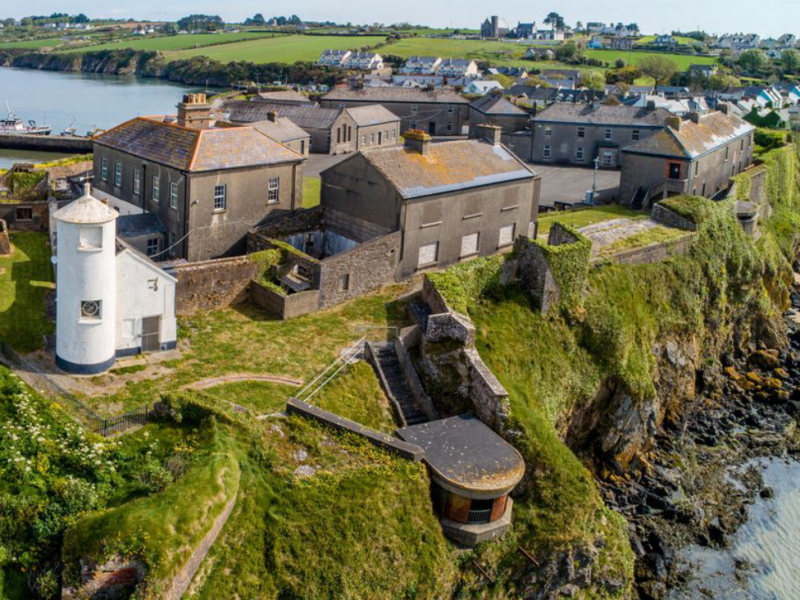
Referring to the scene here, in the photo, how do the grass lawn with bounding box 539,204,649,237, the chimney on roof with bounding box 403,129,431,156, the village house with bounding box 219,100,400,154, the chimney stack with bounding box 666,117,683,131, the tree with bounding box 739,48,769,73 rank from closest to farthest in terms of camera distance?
the chimney on roof with bounding box 403,129,431,156 < the grass lawn with bounding box 539,204,649,237 < the chimney stack with bounding box 666,117,683,131 < the village house with bounding box 219,100,400,154 < the tree with bounding box 739,48,769,73

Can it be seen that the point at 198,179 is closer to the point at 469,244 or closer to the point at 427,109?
the point at 469,244

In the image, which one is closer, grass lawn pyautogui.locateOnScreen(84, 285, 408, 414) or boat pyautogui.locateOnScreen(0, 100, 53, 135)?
grass lawn pyautogui.locateOnScreen(84, 285, 408, 414)

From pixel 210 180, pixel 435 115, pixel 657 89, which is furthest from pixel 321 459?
pixel 657 89

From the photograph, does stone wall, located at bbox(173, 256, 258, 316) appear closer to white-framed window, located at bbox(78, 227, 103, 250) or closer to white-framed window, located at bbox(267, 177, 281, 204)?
white-framed window, located at bbox(267, 177, 281, 204)

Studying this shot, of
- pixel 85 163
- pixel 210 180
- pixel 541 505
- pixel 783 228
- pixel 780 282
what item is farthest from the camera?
pixel 783 228

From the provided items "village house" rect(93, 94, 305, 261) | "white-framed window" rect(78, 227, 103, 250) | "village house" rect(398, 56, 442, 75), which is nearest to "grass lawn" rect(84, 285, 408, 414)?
"white-framed window" rect(78, 227, 103, 250)

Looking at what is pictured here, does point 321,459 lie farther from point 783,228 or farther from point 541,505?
point 783,228
